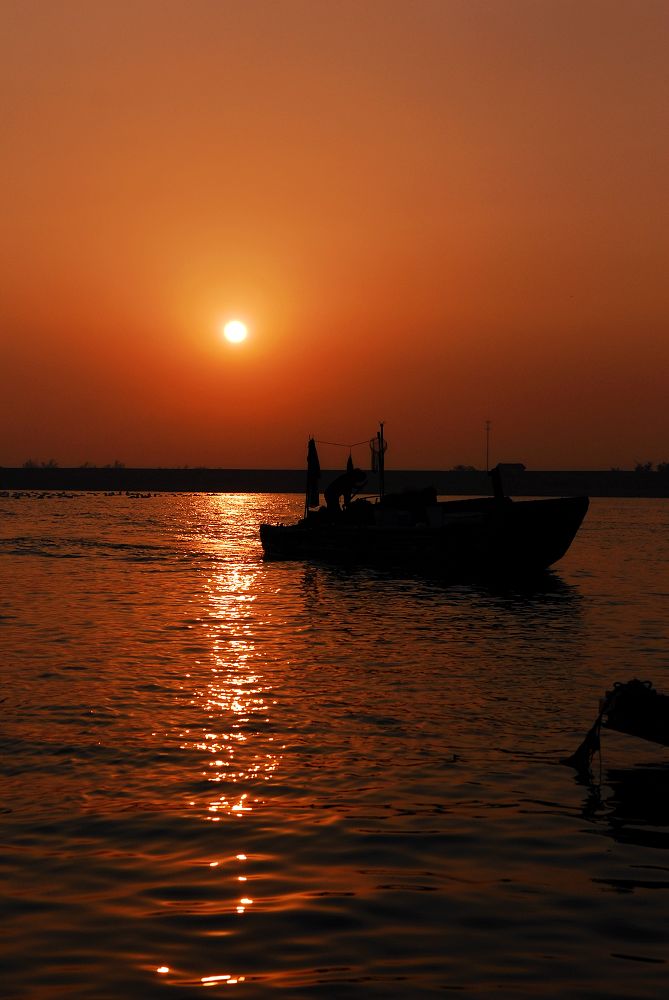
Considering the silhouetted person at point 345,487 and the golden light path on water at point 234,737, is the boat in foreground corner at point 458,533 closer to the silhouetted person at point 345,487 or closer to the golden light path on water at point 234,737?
the silhouetted person at point 345,487

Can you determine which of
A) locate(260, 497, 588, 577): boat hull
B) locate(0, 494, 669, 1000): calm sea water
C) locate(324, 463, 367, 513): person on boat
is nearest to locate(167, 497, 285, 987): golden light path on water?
locate(0, 494, 669, 1000): calm sea water

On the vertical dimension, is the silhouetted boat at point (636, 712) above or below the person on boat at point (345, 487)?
below

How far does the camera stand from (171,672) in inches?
875

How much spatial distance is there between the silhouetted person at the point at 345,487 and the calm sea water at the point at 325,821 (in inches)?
1125

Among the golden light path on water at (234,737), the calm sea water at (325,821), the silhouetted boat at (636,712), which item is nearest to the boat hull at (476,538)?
the golden light path on water at (234,737)

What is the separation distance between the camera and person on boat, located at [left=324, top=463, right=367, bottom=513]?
56.6 meters

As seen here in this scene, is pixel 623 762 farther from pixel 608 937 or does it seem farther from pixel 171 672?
pixel 171 672

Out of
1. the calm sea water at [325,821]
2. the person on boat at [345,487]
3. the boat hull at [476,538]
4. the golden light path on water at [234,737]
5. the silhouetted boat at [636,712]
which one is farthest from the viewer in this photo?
the person on boat at [345,487]

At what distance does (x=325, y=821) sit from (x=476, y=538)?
3755 centimetres

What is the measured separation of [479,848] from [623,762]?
4.64 m

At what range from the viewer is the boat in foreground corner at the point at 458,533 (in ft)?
159

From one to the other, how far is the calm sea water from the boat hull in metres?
20.2

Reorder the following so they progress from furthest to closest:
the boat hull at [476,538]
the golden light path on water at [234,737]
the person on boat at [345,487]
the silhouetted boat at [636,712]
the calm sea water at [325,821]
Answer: the person on boat at [345,487] → the boat hull at [476,538] → the silhouetted boat at [636,712] → the golden light path on water at [234,737] → the calm sea water at [325,821]

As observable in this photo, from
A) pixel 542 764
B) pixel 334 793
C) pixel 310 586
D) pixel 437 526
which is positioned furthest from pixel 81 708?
pixel 437 526
